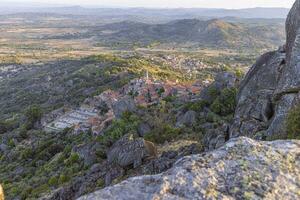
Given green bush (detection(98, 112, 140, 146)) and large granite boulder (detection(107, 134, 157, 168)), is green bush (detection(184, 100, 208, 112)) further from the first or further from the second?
large granite boulder (detection(107, 134, 157, 168))

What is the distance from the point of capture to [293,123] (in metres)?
16.0

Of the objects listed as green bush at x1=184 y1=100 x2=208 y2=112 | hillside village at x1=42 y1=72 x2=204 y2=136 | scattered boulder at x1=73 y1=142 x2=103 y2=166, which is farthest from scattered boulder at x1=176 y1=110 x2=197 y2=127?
hillside village at x1=42 y1=72 x2=204 y2=136

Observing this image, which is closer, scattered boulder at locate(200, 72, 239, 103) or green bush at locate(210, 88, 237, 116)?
green bush at locate(210, 88, 237, 116)

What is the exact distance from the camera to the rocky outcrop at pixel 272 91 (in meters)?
18.3

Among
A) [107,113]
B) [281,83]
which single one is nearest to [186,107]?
[107,113]

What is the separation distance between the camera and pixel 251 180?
28.5 ft

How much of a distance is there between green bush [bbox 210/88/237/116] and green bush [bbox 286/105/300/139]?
24.3 meters

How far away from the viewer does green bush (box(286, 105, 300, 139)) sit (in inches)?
619

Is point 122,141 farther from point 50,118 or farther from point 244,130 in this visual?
point 50,118

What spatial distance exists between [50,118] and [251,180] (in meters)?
63.8

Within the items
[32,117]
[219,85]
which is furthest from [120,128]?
[32,117]

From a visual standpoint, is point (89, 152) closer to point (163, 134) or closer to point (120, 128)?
point (120, 128)

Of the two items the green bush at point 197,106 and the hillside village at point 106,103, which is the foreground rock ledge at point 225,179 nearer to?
the green bush at point 197,106

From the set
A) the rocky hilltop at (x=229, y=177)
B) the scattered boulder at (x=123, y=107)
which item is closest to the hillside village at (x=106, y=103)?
the scattered boulder at (x=123, y=107)
